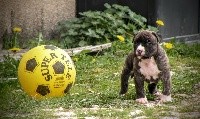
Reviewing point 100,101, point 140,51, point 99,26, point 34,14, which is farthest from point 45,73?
point 34,14

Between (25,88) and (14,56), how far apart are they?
317cm

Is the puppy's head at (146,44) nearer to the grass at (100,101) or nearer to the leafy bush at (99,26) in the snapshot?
the grass at (100,101)

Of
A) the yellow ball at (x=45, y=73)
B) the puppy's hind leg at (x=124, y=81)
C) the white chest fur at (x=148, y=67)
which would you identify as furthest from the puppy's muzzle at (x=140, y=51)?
the yellow ball at (x=45, y=73)

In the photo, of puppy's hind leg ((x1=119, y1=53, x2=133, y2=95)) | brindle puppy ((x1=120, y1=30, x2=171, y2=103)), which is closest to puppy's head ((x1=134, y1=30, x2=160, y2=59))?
brindle puppy ((x1=120, y1=30, x2=171, y2=103))

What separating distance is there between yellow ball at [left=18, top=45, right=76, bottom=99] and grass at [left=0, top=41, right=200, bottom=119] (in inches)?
5.5

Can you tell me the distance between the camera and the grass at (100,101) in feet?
22.6

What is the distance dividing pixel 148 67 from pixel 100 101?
0.72 metres

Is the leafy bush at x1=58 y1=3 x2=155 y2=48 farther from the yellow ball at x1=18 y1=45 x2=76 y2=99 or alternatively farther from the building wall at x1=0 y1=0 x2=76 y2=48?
the yellow ball at x1=18 y1=45 x2=76 y2=99

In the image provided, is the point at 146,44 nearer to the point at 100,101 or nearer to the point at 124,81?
the point at 124,81

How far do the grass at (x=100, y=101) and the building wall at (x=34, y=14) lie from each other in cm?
255

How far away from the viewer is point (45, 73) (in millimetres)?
7617

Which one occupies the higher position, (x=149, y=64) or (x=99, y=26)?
(x=99, y=26)

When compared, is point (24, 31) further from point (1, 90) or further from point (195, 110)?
point (195, 110)

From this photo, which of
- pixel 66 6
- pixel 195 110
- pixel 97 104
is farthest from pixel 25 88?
pixel 66 6
